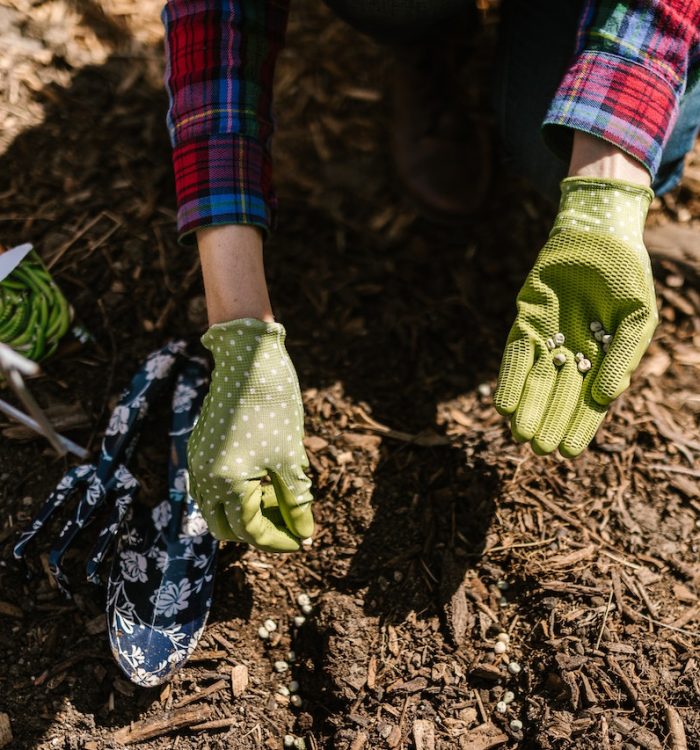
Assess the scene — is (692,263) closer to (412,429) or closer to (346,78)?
(412,429)

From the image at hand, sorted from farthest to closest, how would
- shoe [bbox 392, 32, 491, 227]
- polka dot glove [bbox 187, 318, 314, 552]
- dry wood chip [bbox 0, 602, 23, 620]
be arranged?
1. shoe [bbox 392, 32, 491, 227]
2. dry wood chip [bbox 0, 602, 23, 620]
3. polka dot glove [bbox 187, 318, 314, 552]

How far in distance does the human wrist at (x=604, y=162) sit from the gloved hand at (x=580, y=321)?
3 centimetres

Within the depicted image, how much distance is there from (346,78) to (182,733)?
7.37ft

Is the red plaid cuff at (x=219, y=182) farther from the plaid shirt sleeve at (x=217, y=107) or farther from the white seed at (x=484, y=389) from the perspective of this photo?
the white seed at (x=484, y=389)

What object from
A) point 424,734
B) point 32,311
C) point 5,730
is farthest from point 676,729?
point 32,311

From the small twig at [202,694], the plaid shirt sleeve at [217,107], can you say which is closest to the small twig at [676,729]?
the small twig at [202,694]

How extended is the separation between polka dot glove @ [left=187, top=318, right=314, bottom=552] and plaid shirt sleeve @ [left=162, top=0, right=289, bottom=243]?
29 cm

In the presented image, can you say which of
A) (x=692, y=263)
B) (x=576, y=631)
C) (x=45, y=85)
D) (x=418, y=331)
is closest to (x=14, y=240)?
(x=45, y=85)

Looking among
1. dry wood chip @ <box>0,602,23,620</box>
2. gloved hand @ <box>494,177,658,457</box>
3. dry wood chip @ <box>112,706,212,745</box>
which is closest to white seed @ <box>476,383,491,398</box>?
gloved hand @ <box>494,177,658,457</box>

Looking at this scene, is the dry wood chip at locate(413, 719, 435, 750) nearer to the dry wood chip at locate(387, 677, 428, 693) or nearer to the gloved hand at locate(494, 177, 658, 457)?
the dry wood chip at locate(387, 677, 428, 693)

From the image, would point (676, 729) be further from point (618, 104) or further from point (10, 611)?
point (10, 611)

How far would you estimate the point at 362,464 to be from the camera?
1.95 meters

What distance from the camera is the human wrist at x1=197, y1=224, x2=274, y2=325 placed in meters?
1.59

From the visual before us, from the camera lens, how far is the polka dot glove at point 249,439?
1.54 m
